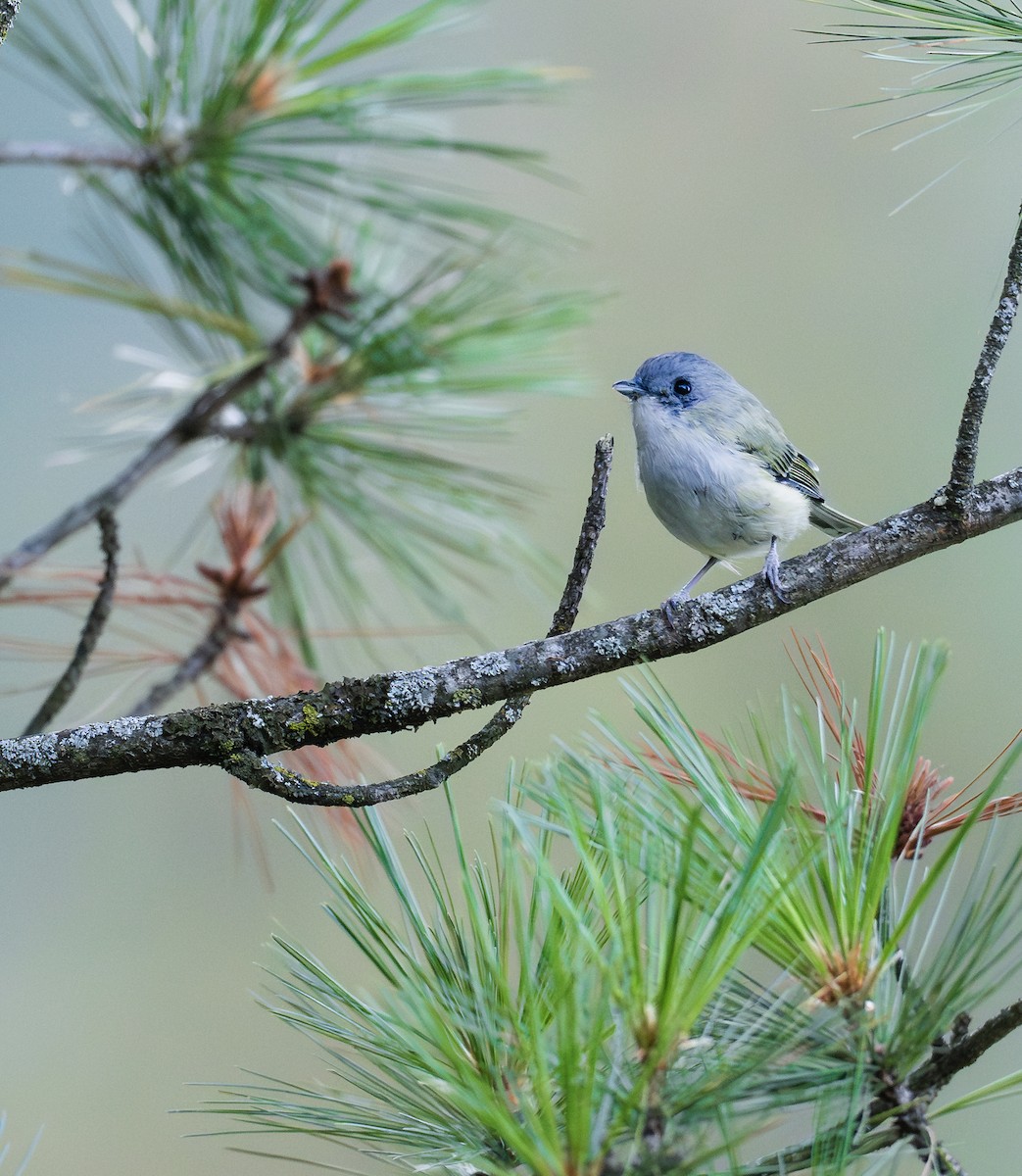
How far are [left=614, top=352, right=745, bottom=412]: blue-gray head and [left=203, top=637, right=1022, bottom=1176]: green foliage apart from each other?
0.50 meters

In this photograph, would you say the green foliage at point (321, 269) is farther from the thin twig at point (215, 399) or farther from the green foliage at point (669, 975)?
the green foliage at point (669, 975)

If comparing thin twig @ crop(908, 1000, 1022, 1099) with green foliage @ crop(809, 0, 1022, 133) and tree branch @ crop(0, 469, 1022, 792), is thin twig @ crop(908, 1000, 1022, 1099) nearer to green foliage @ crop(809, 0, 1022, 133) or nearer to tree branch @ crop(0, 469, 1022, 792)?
tree branch @ crop(0, 469, 1022, 792)

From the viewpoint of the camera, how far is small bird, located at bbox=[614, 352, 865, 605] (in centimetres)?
87

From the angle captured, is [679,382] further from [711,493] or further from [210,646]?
[210,646]

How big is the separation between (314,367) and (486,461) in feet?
0.60

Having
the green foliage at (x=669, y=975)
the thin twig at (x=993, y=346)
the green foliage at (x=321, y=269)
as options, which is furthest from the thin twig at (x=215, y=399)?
the thin twig at (x=993, y=346)

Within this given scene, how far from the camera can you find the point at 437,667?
0.56 m

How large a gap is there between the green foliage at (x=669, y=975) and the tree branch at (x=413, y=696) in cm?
7

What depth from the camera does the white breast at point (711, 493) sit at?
2.85 ft

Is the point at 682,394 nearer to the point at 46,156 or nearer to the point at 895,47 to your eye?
the point at 895,47

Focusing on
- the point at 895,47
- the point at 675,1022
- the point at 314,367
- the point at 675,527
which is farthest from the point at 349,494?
the point at 675,1022

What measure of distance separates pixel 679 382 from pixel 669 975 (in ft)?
2.24

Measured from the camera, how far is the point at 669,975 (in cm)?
35

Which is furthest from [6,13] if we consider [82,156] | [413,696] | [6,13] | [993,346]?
[993,346]
